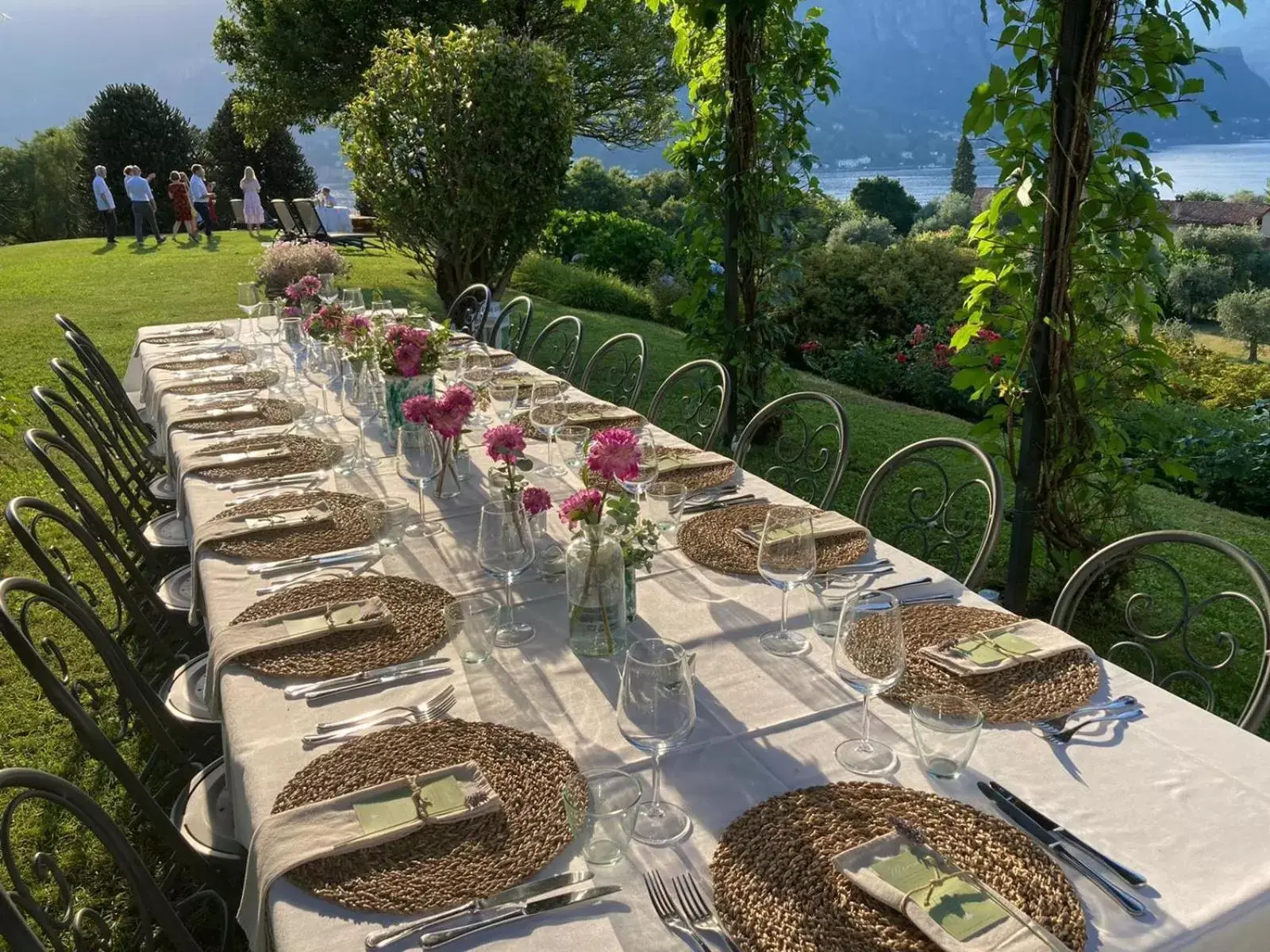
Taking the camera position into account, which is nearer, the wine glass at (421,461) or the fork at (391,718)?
the fork at (391,718)

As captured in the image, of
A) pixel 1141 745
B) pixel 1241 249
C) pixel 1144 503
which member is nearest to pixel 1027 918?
pixel 1141 745

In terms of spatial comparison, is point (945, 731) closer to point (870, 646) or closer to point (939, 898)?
point (870, 646)

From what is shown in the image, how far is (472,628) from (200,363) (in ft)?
11.4

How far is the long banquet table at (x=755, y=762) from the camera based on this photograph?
3.75 ft

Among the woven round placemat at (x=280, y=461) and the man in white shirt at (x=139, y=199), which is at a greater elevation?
the man in white shirt at (x=139, y=199)

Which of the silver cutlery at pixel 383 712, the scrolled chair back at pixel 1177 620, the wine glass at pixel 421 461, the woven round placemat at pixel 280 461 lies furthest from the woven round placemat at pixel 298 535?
the scrolled chair back at pixel 1177 620

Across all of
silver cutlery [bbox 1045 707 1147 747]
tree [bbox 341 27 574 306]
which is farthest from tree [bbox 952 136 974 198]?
silver cutlery [bbox 1045 707 1147 747]

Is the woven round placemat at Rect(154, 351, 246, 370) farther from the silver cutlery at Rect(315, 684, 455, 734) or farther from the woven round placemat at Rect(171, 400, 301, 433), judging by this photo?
the silver cutlery at Rect(315, 684, 455, 734)

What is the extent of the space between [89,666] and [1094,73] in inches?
163

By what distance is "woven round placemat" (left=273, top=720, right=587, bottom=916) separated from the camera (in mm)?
1192

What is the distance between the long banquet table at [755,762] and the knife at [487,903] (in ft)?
0.07

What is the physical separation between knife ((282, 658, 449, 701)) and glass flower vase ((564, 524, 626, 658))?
0.27 m

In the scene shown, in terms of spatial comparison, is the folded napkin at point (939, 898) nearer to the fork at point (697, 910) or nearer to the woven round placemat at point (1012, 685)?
the fork at point (697, 910)

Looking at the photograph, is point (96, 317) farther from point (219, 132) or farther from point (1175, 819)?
point (219, 132)
